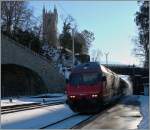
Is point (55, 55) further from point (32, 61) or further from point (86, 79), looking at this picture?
point (86, 79)

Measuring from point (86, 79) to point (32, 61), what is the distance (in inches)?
1582

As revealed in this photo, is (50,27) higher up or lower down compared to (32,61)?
higher up

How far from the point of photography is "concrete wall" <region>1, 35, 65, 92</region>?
198 ft

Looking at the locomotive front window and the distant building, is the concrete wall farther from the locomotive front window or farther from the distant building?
the locomotive front window

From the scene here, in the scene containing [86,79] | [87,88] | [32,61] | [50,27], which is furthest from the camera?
[50,27]

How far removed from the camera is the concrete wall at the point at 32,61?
60444 mm

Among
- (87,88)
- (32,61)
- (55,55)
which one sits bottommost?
(87,88)

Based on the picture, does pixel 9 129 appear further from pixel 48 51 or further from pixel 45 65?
pixel 48 51

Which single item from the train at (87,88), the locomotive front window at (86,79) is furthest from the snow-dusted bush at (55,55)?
the locomotive front window at (86,79)

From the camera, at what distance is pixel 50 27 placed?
9344 centimetres

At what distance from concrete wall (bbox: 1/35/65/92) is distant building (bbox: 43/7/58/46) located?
16717mm

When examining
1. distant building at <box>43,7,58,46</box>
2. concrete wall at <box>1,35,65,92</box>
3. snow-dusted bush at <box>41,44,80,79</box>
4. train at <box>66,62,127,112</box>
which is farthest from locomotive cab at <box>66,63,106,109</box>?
distant building at <box>43,7,58,46</box>

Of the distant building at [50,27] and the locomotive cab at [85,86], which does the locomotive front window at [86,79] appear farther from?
the distant building at [50,27]

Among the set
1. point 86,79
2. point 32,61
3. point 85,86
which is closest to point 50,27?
point 32,61
